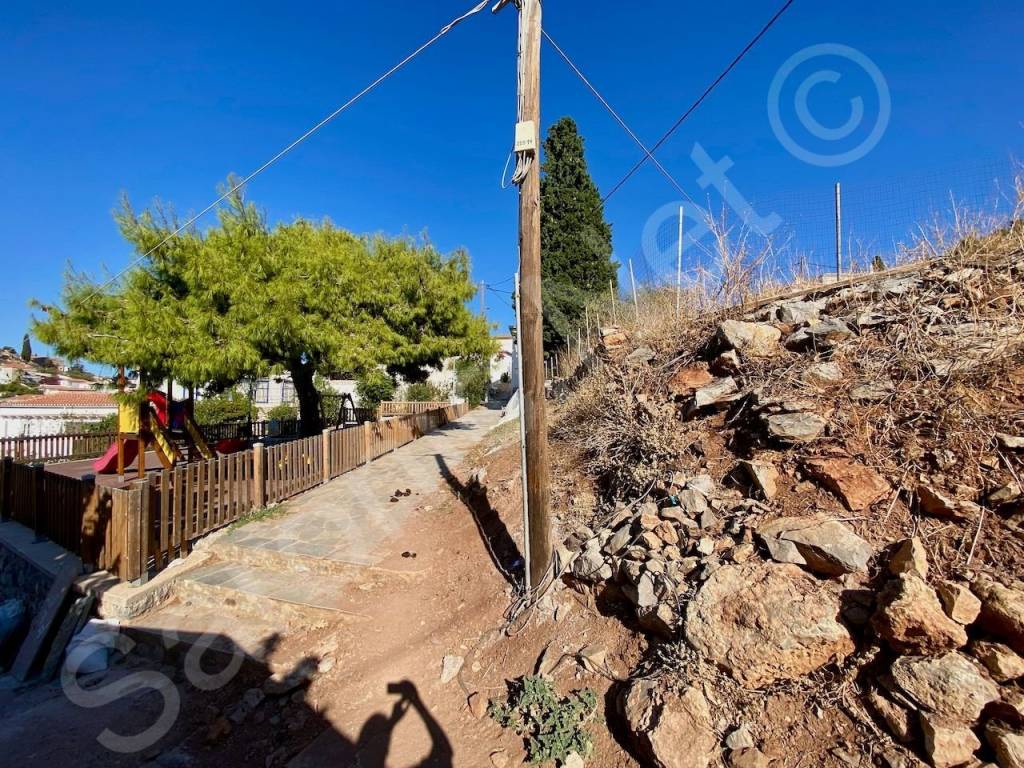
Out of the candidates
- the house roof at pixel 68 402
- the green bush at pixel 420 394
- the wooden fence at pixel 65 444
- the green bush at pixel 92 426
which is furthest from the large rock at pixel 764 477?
the house roof at pixel 68 402

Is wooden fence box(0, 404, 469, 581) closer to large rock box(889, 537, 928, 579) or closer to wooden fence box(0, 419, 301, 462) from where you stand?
wooden fence box(0, 419, 301, 462)

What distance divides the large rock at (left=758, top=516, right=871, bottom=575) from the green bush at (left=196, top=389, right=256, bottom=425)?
60.3 feet

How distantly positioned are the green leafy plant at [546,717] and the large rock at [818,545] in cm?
140

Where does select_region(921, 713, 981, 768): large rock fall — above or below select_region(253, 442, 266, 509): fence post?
below

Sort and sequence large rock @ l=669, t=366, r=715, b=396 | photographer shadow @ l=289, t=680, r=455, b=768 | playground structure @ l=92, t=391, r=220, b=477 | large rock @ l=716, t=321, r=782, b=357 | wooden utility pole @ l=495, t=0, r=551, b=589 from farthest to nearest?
playground structure @ l=92, t=391, r=220, b=477 < large rock @ l=669, t=366, r=715, b=396 < large rock @ l=716, t=321, r=782, b=357 < wooden utility pole @ l=495, t=0, r=551, b=589 < photographer shadow @ l=289, t=680, r=455, b=768

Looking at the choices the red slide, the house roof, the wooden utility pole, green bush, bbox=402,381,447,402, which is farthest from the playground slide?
green bush, bbox=402,381,447,402

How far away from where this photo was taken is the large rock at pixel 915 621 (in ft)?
6.56

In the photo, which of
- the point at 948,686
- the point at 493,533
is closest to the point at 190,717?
the point at 493,533

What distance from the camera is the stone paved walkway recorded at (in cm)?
523

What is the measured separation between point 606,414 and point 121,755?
15.4 ft

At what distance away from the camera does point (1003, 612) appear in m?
1.95

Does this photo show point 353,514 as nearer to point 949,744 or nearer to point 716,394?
point 716,394

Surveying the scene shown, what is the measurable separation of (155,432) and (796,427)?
7.87m

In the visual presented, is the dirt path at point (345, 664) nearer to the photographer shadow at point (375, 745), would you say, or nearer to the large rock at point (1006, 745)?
the photographer shadow at point (375, 745)
